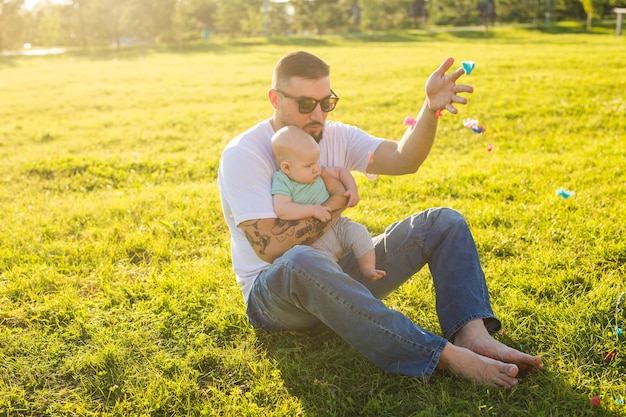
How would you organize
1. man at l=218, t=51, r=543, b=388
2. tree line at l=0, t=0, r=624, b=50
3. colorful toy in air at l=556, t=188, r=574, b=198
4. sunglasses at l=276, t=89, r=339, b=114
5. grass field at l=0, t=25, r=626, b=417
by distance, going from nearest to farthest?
1. man at l=218, t=51, r=543, b=388
2. grass field at l=0, t=25, r=626, b=417
3. sunglasses at l=276, t=89, r=339, b=114
4. colorful toy in air at l=556, t=188, r=574, b=198
5. tree line at l=0, t=0, r=624, b=50

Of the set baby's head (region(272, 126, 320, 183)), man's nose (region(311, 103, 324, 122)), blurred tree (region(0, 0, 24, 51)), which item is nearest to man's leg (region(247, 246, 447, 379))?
baby's head (region(272, 126, 320, 183))

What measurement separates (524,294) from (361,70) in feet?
54.3

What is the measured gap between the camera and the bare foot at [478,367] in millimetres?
3010

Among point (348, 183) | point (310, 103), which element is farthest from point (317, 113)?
point (348, 183)

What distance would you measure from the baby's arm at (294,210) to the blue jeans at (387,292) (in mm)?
280

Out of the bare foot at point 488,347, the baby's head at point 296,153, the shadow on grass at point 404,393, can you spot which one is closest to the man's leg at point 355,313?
the shadow on grass at point 404,393

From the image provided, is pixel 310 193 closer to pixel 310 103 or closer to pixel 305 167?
pixel 305 167

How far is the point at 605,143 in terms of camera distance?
8.12 meters

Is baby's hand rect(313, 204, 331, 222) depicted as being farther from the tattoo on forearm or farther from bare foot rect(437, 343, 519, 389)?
bare foot rect(437, 343, 519, 389)

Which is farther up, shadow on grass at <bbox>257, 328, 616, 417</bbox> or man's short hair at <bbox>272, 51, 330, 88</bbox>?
man's short hair at <bbox>272, 51, 330, 88</bbox>

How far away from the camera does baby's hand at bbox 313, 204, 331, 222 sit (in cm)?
339

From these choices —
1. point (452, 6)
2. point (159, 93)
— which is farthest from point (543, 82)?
point (452, 6)

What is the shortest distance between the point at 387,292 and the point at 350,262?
316 millimetres

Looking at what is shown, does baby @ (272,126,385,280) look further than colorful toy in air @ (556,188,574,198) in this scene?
No
